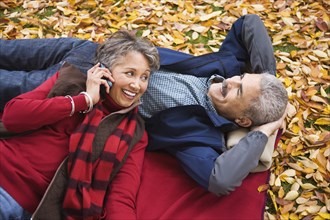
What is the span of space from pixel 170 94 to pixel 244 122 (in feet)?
2.11

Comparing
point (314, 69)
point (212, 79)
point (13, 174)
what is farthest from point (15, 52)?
point (314, 69)

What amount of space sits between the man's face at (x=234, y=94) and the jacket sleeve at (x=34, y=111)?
3.66 ft

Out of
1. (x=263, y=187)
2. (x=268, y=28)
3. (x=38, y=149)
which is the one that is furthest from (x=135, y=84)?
(x=268, y=28)

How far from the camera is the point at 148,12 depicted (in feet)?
15.8

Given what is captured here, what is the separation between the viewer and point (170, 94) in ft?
10.6

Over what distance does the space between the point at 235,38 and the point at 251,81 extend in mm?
868

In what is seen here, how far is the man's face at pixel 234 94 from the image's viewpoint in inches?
115

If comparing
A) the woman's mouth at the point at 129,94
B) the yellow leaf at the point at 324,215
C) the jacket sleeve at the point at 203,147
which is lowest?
the yellow leaf at the point at 324,215

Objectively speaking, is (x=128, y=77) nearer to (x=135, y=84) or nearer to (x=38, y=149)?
(x=135, y=84)

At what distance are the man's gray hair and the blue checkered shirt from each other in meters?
0.39

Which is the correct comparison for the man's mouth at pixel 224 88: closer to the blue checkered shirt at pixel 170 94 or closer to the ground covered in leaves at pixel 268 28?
the blue checkered shirt at pixel 170 94

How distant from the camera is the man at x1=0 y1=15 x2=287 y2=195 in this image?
2.81m

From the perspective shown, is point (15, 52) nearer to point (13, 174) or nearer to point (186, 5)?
point (13, 174)

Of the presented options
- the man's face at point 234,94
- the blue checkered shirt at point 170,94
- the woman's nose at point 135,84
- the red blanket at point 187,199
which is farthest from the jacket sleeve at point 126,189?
the man's face at point 234,94
